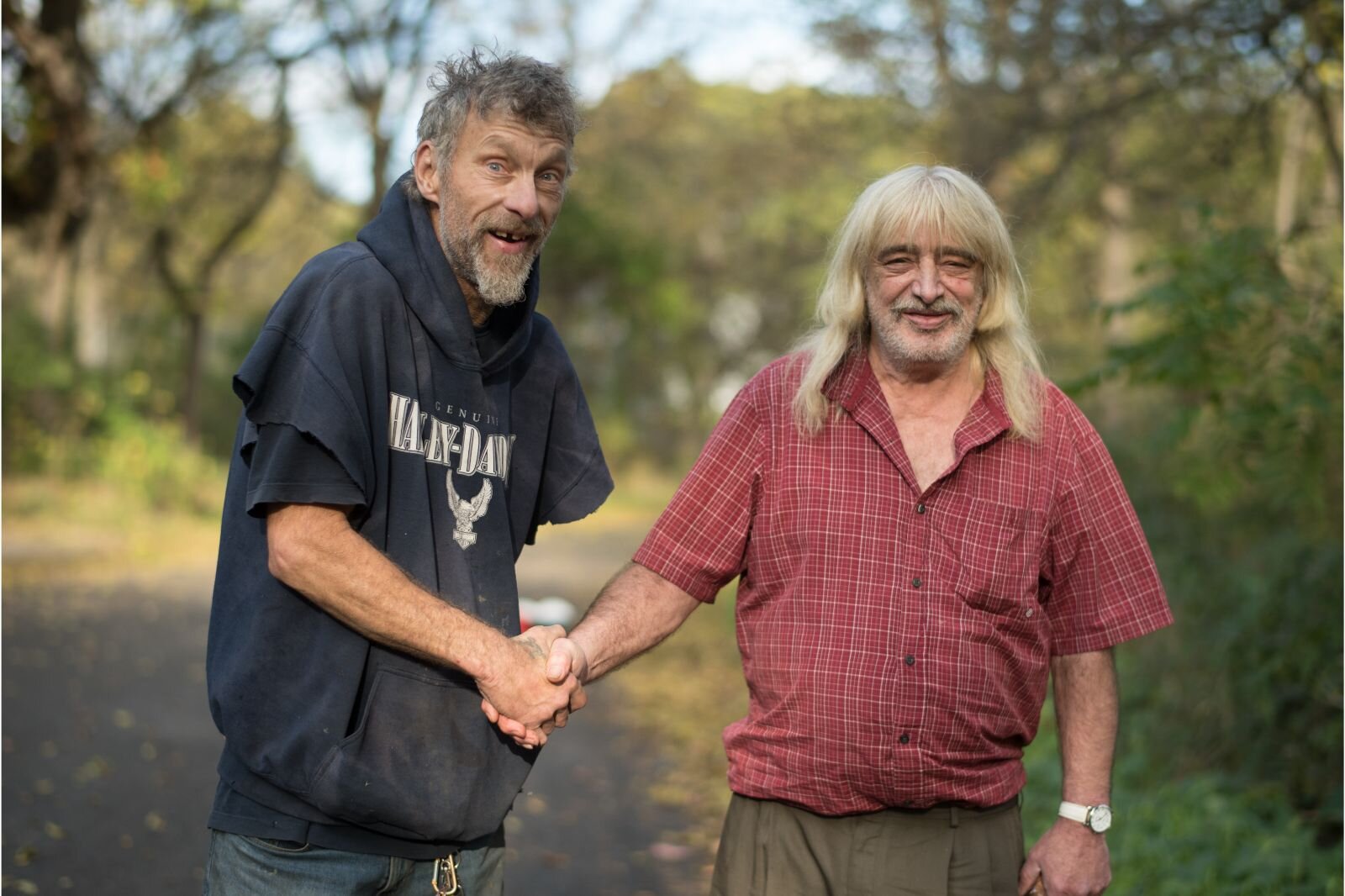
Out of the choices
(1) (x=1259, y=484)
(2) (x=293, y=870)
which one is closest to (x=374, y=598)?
(2) (x=293, y=870)

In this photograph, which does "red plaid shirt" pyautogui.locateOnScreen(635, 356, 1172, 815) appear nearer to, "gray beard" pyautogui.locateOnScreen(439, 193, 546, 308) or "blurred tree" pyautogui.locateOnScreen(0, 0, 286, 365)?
"gray beard" pyautogui.locateOnScreen(439, 193, 546, 308)

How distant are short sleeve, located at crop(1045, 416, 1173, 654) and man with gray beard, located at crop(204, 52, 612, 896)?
1.21m

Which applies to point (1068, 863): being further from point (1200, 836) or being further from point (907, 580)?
point (1200, 836)

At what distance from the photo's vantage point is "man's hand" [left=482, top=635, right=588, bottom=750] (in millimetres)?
2850

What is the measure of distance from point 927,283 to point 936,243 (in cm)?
10

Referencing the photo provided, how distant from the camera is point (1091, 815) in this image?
3.14 meters

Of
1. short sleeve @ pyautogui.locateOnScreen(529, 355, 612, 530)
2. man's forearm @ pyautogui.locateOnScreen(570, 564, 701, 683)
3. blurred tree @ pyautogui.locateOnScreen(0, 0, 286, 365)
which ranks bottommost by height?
man's forearm @ pyautogui.locateOnScreen(570, 564, 701, 683)

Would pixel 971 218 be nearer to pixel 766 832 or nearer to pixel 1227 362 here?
pixel 766 832

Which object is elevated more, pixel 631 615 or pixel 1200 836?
pixel 631 615

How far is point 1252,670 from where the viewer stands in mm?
6223

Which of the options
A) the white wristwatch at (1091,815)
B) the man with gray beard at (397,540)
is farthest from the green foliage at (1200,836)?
the man with gray beard at (397,540)

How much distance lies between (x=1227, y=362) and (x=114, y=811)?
18.0 ft

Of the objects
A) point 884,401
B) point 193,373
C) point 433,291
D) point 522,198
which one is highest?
point 193,373

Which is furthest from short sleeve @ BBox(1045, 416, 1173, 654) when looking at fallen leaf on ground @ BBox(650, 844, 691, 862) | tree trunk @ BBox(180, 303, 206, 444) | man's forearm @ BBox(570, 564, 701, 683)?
tree trunk @ BBox(180, 303, 206, 444)
